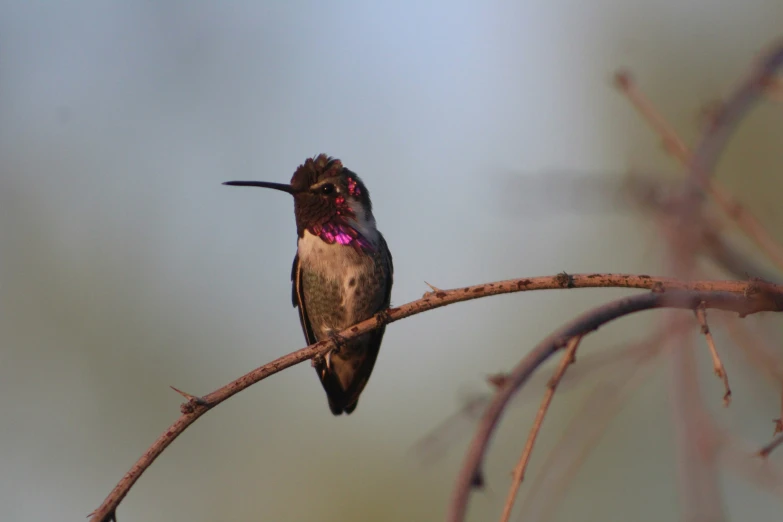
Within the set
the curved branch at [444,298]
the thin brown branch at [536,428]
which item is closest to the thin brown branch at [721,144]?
the curved branch at [444,298]

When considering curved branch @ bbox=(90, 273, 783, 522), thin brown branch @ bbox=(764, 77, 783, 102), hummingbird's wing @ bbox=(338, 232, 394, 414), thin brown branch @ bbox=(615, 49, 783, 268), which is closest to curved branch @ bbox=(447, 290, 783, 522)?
curved branch @ bbox=(90, 273, 783, 522)

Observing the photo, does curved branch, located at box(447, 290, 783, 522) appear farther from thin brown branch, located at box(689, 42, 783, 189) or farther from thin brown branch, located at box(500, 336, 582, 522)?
thin brown branch, located at box(689, 42, 783, 189)

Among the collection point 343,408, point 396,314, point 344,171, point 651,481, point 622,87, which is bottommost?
point 651,481

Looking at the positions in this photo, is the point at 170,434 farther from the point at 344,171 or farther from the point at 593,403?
the point at 344,171

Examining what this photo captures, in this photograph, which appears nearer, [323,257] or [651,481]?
[323,257]

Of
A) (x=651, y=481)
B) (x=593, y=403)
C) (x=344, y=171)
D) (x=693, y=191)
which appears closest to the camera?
(x=693, y=191)

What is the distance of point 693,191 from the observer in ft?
5.55

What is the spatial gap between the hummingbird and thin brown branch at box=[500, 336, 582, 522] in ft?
11.6

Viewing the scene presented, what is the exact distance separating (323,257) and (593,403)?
3.57m

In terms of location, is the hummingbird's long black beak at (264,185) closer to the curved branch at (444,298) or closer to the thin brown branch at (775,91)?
the curved branch at (444,298)

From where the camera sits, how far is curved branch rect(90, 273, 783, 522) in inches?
90.0

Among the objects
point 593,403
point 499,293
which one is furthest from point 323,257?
point 593,403

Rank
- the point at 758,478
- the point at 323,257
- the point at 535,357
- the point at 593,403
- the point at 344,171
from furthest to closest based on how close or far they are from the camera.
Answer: the point at 344,171 → the point at 323,257 → the point at 593,403 → the point at 758,478 → the point at 535,357

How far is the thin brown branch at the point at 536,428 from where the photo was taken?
1.90m
